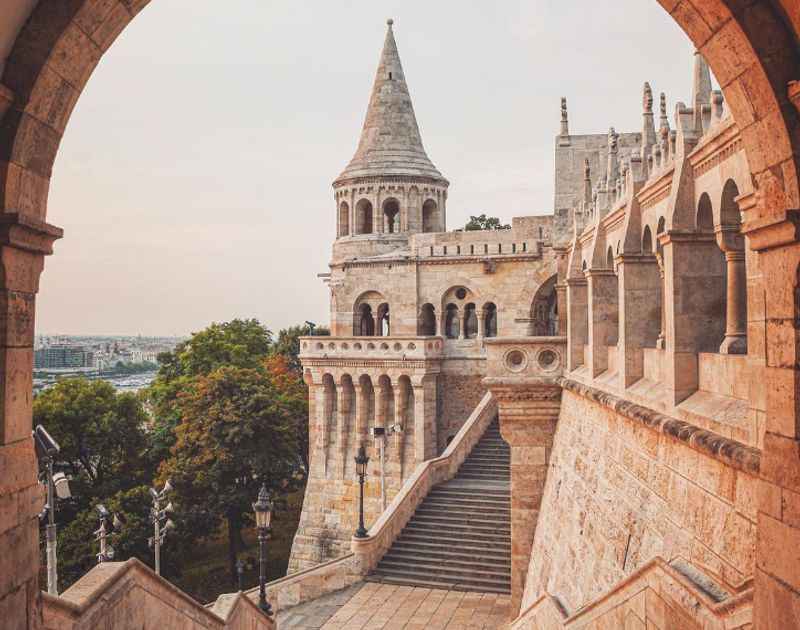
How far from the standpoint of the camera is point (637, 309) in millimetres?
11141

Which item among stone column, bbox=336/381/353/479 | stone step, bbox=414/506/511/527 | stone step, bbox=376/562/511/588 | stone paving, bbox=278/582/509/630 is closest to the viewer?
stone paving, bbox=278/582/509/630

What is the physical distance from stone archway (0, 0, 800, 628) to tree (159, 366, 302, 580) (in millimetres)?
25394

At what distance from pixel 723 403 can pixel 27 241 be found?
585 centimetres

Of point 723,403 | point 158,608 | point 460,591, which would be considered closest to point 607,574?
point 723,403

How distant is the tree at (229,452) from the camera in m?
29.1

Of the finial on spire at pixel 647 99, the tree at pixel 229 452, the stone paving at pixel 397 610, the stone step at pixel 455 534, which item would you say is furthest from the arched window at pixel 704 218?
the tree at pixel 229 452

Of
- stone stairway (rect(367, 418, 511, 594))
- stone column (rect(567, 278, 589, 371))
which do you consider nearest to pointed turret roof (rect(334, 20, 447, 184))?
stone stairway (rect(367, 418, 511, 594))

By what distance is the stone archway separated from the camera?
4242 mm

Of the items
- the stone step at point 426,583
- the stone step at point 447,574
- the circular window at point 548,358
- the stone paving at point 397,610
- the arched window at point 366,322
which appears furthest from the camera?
the arched window at point 366,322

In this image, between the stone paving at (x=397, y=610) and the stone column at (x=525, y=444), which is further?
the stone paving at (x=397, y=610)

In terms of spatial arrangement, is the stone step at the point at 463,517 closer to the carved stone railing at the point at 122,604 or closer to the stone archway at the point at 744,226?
the carved stone railing at the point at 122,604

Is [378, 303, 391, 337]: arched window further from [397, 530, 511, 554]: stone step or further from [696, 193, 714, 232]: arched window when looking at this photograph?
[696, 193, 714, 232]: arched window

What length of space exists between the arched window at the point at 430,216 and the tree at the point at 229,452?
10.0 metres

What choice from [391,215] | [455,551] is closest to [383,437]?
[455,551]
